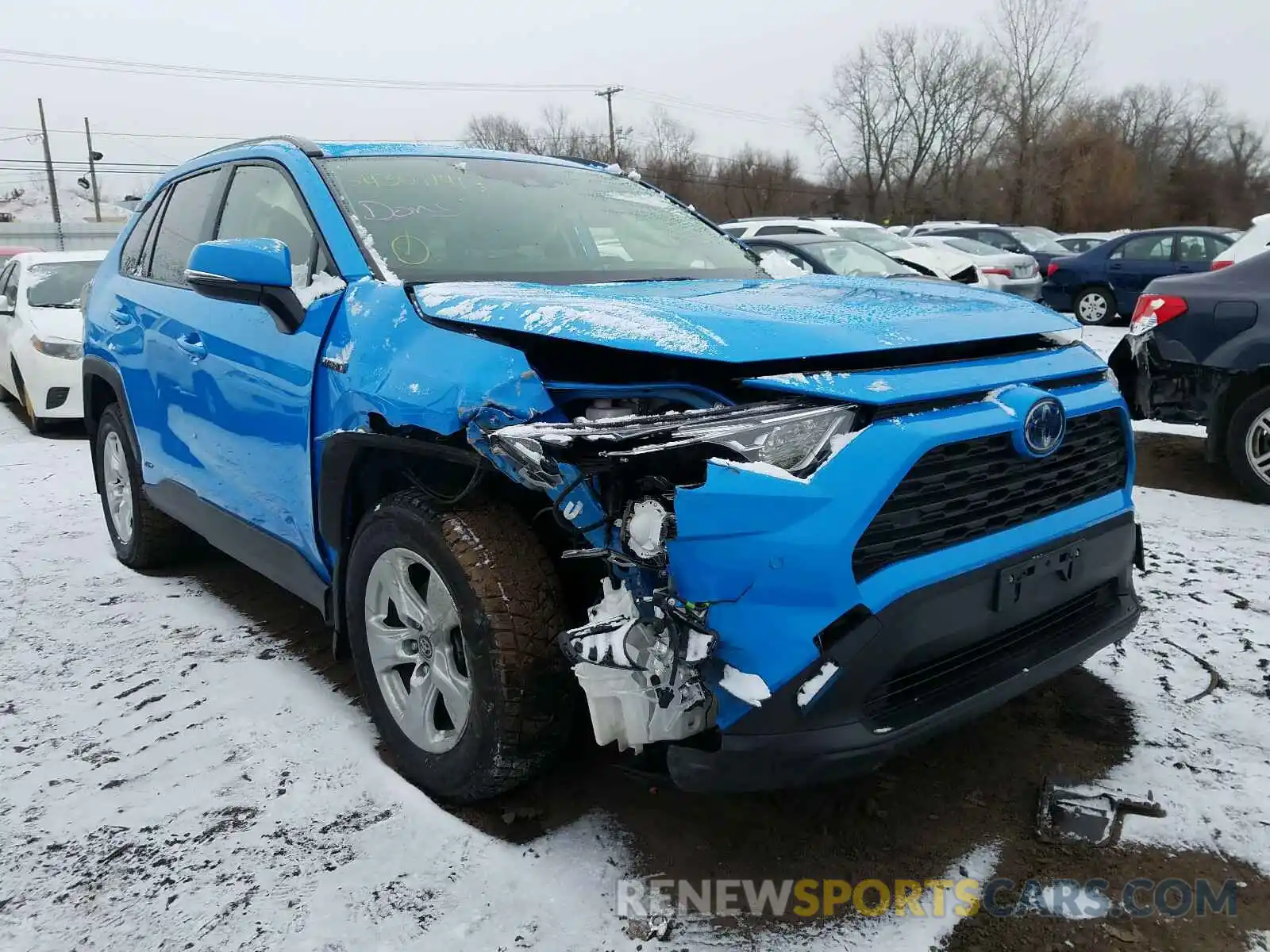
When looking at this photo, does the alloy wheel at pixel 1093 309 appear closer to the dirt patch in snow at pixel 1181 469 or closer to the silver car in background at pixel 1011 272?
the silver car in background at pixel 1011 272

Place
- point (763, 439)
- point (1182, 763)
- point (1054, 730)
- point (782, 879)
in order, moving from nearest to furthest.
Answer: point (763, 439) < point (782, 879) < point (1182, 763) < point (1054, 730)

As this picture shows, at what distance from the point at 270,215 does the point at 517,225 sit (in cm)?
86

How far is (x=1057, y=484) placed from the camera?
227 centimetres

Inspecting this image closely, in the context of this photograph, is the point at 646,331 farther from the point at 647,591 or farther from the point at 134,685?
the point at 134,685

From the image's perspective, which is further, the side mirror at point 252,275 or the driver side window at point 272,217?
the driver side window at point 272,217

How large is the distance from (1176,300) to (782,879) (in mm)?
4515

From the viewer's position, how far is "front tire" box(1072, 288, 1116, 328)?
46.3ft

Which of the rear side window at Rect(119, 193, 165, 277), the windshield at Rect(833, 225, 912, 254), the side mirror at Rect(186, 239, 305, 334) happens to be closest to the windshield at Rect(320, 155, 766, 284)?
the side mirror at Rect(186, 239, 305, 334)

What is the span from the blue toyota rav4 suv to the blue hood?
0.01m

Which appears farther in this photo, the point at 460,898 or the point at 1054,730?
the point at 1054,730

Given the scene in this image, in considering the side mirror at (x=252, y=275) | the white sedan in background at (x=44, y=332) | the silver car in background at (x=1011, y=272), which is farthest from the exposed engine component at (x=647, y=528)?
the silver car in background at (x=1011, y=272)

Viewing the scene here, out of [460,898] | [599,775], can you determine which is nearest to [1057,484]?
[599,775]

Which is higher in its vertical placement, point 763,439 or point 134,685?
point 763,439

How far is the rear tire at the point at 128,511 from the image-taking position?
428cm
